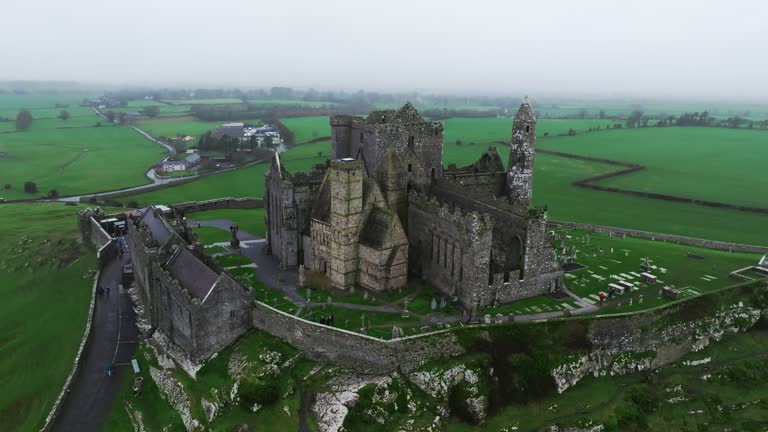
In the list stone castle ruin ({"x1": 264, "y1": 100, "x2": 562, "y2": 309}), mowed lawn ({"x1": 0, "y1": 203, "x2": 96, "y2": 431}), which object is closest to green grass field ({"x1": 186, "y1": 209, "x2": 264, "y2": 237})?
stone castle ruin ({"x1": 264, "y1": 100, "x2": 562, "y2": 309})

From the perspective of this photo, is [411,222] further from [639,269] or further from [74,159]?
[74,159]

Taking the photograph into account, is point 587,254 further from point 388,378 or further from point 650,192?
point 650,192

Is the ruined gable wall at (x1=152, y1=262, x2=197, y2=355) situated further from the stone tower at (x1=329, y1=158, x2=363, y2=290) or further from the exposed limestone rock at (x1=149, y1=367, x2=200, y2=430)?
the stone tower at (x1=329, y1=158, x2=363, y2=290)

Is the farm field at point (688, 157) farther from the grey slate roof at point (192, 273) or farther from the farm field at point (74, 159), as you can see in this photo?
the farm field at point (74, 159)

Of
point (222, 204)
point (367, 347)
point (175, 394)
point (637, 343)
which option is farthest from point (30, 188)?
point (637, 343)

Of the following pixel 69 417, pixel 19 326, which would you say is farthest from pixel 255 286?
pixel 19 326

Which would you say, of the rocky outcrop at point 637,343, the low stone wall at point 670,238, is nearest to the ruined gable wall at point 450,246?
the rocky outcrop at point 637,343
